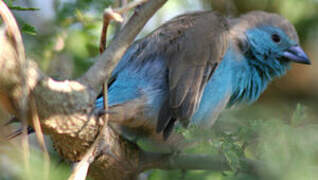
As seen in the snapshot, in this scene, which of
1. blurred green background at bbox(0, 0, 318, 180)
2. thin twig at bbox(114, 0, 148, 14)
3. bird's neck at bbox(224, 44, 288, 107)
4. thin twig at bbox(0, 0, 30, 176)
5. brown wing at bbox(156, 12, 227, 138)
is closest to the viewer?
thin twig at bbox(0, 0, 30, 176)

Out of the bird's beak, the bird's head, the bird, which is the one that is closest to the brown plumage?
the bird

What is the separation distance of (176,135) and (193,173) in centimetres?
33

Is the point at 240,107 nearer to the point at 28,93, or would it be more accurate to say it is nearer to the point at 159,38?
the point at 159,38

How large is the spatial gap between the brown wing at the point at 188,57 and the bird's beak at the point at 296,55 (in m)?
0.59

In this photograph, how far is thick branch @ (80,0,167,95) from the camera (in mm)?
2910

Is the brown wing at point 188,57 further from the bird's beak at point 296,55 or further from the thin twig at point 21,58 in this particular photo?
the thin twig at point 21,58

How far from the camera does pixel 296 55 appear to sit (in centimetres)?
454

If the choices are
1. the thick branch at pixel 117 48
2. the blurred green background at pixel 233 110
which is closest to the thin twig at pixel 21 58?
Result: the blurred green background at pixel 233 110

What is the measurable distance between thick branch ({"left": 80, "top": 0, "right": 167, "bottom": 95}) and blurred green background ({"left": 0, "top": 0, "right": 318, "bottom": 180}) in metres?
0.37

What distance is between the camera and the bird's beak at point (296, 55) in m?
4.50

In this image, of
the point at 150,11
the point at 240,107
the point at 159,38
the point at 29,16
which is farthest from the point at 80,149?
the point at 29,16

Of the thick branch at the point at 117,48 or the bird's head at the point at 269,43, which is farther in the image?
the bird's head at the point at 269,43

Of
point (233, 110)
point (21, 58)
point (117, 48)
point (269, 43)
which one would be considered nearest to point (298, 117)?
point (117, 48)

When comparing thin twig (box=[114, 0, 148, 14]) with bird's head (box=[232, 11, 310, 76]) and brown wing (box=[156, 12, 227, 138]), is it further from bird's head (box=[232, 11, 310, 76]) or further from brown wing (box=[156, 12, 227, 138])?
bird's head (box=[232, 11, 310, 76])
